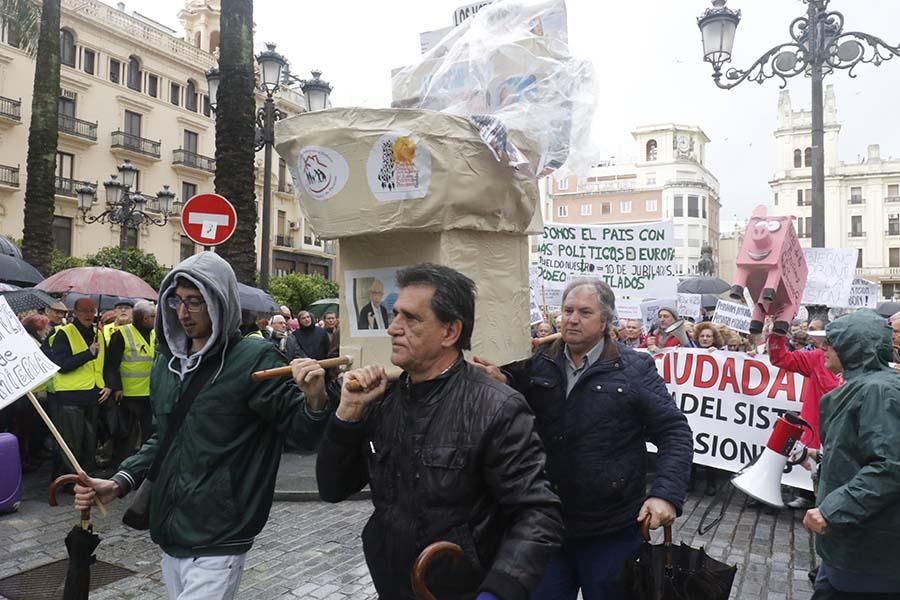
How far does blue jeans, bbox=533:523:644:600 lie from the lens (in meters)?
2.88

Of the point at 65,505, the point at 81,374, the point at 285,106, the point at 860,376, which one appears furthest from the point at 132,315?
the point at 285,106

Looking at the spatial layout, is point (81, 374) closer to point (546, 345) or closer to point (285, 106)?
point (546, 345)

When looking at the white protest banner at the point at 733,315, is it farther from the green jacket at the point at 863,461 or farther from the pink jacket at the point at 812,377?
the green jacket at the point at 863,461

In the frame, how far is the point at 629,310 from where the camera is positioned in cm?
880

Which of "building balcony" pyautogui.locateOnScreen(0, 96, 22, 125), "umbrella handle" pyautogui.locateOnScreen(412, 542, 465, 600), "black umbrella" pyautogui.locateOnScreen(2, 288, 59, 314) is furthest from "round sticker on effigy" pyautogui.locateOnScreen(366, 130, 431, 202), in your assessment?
A: "building balcony" pyautogui.locateOnScreen(0, 96, 22, 125)

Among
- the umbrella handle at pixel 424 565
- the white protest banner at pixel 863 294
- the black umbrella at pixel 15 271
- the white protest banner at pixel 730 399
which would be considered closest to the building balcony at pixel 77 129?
the black umbrella at pixel 15 271

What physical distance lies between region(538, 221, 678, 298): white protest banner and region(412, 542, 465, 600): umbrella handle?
6462 mm

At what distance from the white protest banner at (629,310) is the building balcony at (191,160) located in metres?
36.6

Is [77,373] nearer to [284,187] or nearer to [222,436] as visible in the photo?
[222,436]

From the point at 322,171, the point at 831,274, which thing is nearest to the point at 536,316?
the point at 831,274

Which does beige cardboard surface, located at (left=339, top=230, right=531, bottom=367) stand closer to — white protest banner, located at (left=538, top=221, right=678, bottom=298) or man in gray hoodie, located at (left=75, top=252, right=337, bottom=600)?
man in gray hoodie, located at (left=75, top=252, right=337, bottom=600)

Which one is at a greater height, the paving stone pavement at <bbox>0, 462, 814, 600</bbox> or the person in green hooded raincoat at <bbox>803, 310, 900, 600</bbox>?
the person in green hooded raincoat at <bbox>803, 310, 900, 600</bbox>

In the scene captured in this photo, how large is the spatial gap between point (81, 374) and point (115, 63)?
122 ft

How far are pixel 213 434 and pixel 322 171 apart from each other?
105 centimetres
